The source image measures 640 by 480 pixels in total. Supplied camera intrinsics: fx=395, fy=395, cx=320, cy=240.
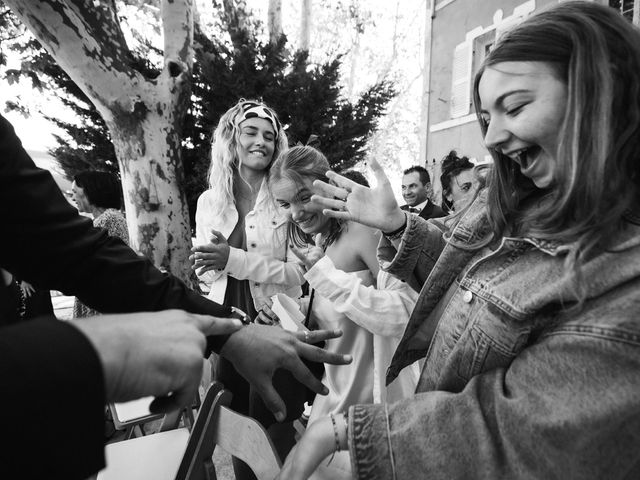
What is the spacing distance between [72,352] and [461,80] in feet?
28.3

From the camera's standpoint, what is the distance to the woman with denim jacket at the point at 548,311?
76 centimetres

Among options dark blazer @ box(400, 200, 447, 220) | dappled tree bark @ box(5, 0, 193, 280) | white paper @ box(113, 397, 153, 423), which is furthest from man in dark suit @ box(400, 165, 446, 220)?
white paper @ box(113, 397, 153, 423)

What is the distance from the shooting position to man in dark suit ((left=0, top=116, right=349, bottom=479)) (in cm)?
51

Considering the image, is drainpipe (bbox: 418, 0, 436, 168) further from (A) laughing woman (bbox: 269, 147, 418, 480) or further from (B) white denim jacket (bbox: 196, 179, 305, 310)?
(A) laughing woman (bbox: 269, 147, 418, 480)

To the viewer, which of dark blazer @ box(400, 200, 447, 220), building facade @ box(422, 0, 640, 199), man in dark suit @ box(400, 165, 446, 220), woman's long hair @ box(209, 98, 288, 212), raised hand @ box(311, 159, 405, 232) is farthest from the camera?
building facade @ box(422, 0, 640, 199)

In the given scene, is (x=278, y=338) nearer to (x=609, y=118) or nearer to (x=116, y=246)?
(x=116, y=246)

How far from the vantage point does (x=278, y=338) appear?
1.24 meters

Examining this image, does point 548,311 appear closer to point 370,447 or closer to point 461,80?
point 370,447

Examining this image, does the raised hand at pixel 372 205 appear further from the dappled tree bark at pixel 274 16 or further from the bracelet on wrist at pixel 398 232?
the dappled tree bark at pixel 274 16

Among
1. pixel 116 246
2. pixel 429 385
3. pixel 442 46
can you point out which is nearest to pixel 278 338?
pixel 429 385

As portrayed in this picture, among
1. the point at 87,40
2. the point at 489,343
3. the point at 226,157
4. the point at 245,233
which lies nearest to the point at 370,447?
the point at 489,343

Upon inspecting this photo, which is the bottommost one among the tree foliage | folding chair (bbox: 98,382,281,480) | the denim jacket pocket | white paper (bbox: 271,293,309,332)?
folding chair (bbox: 98,382,281,480)

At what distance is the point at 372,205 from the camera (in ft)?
4.91

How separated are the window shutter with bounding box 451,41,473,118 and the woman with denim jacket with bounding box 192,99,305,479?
5.93 m
